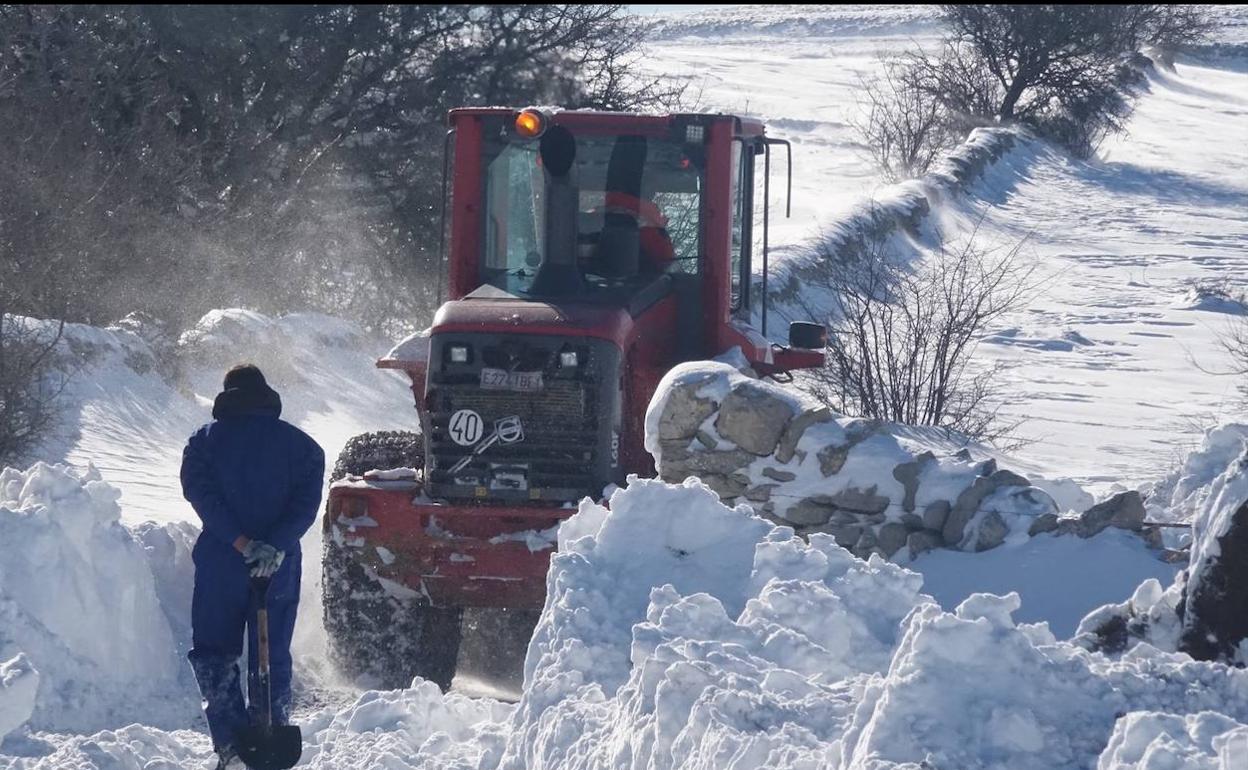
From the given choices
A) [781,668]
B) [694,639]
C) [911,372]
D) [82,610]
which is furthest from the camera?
[911,372]

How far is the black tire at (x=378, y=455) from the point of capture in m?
8.34

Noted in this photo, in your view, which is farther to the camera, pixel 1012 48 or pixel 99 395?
pixel 1012 48

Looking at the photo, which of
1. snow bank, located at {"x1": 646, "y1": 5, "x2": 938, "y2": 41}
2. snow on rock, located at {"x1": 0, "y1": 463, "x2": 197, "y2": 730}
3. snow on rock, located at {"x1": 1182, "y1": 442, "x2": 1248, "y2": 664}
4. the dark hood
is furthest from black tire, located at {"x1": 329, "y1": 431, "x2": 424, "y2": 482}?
snow bank, located at {"x1": 646, "y1": 5, "x2": 938, "y2": 41}

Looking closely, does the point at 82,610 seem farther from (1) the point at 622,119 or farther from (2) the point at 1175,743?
(2) the point at 1175,743

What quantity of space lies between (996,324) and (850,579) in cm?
1362

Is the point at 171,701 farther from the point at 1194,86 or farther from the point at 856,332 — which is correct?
the point at 1194,86

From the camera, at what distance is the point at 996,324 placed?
1845 centimetres

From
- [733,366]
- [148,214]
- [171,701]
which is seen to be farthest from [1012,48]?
[171,701]

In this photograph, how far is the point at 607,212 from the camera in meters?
8.47

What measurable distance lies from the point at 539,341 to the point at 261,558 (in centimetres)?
205

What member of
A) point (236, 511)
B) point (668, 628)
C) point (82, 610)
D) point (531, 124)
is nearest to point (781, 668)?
point (668, 628)

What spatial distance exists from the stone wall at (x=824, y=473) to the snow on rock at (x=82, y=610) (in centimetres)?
229

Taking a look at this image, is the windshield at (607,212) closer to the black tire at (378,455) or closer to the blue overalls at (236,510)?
the black tire at (378,455)

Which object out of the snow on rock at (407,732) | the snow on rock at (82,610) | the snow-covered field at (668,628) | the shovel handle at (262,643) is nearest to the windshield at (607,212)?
the snow-covered field at (668,628)
